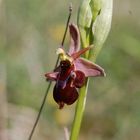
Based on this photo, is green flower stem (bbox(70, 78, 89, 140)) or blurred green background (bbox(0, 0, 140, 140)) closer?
green flower stem (bbox(70, 78, 89, 140))

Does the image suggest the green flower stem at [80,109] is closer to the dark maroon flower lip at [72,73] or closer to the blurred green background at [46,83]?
the dark maroon flower lip at [72,73]

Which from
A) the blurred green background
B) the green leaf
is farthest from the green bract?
the blurred green background

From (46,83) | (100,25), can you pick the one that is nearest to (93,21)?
(100,25)

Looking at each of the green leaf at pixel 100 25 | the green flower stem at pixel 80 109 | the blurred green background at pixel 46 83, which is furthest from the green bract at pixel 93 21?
the blurred green background at pixel 46 83

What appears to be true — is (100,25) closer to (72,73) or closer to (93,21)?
(93,21)

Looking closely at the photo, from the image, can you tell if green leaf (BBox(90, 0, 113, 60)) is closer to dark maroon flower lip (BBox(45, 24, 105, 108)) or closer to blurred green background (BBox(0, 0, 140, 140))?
dark maroon flower lip (BBox(45, 24, 105, 108))

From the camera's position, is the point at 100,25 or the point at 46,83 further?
the point at 46,83
